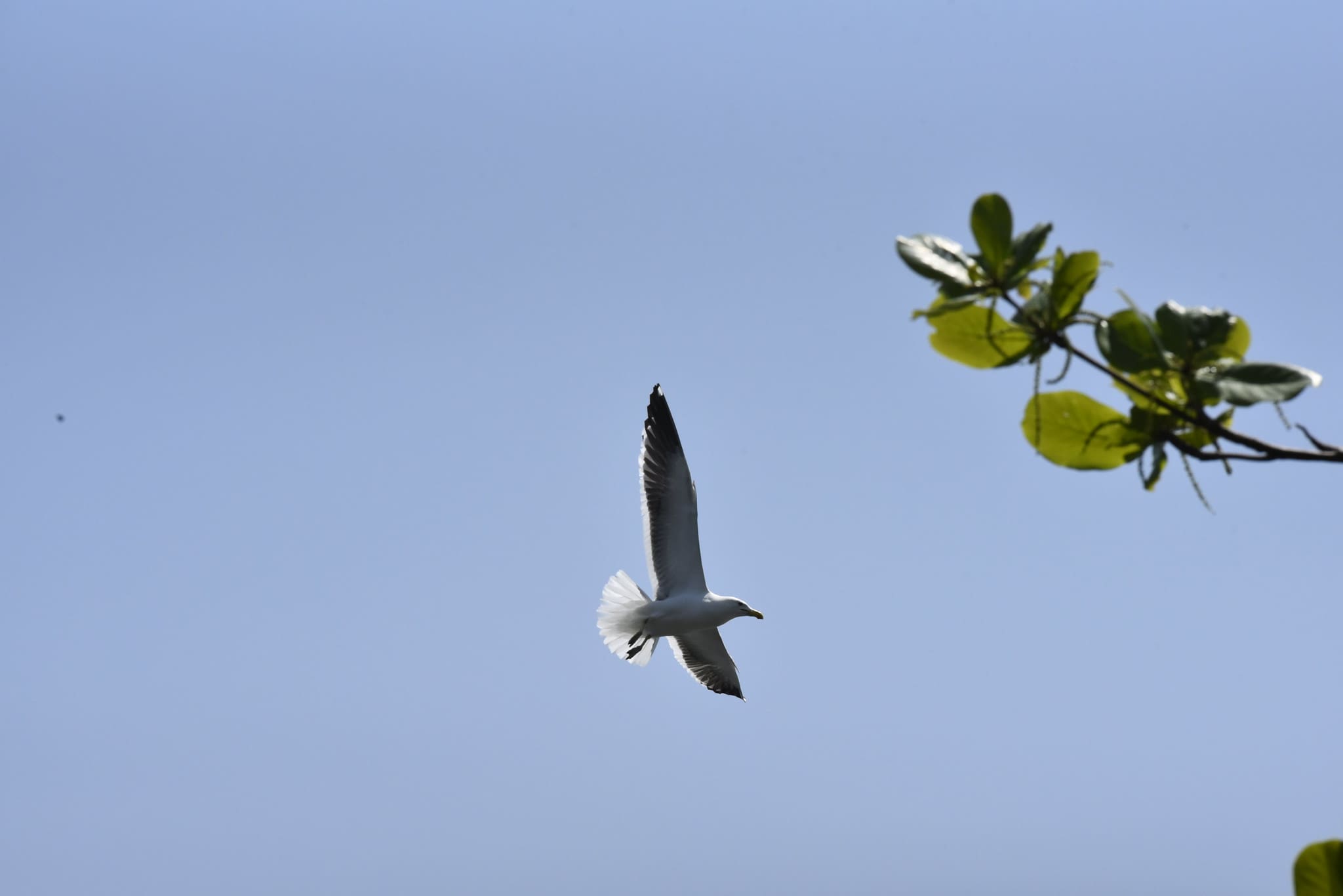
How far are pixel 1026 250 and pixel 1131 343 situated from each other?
0.86 ft

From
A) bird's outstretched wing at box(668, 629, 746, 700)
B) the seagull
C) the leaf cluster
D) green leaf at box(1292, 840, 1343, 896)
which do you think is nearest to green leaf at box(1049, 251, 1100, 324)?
the leaf cluster

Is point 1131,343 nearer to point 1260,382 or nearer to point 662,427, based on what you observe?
point 1260,382

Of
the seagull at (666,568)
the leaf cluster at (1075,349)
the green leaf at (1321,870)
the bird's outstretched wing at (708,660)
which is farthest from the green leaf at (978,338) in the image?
the bird's outstretched wing at (708,660)

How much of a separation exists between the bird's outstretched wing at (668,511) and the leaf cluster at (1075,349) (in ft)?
34.1

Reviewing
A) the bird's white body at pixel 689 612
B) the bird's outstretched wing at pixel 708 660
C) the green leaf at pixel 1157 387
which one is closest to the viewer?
the green leaf at pixel 1157 387

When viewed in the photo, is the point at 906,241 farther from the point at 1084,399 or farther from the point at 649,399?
the point at 649,399

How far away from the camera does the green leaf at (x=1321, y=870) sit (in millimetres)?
1788

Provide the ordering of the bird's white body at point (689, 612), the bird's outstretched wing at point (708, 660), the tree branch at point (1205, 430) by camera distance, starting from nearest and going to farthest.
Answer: the tree branch at point (1205, 430)
the bird's white body at point (689, 612)
the bird's outstretched wing at point (708, 660)

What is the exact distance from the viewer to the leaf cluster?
6.93 ft

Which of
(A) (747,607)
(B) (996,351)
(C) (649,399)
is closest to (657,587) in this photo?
(A) (747,607)

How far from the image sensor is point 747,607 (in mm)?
12766

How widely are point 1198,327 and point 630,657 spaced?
11.6m

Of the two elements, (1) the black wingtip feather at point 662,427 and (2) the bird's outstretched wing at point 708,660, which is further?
(2) the bird's outstretched wing at point 708,660

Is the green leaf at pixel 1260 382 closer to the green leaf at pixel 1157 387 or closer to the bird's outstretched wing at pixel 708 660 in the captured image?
the green leaf at pixel 1157 387
